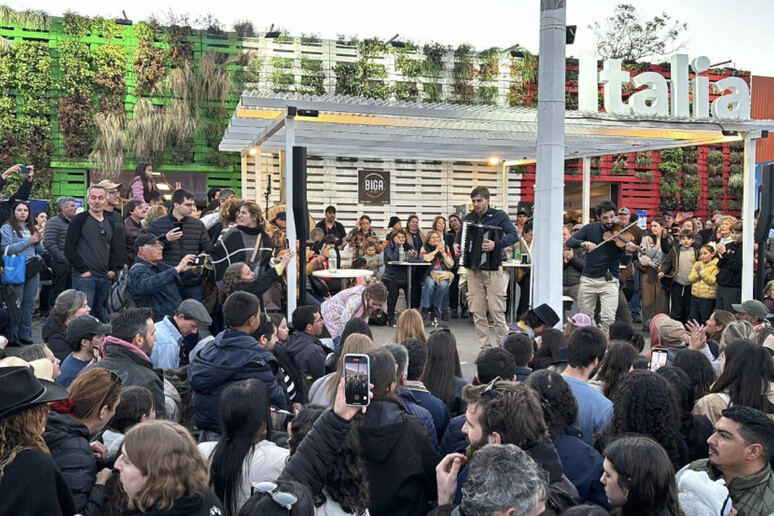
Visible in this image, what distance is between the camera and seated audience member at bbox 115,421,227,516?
2379mm

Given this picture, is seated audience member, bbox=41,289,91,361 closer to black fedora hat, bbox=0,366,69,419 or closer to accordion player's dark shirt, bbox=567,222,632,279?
black fedora hat, bbox=0,366,69,419

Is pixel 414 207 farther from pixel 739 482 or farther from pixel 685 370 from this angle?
pixel 739 482

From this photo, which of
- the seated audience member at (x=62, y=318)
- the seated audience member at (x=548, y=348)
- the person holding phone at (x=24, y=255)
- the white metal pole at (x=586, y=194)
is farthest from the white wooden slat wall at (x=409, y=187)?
the seated audience member at (x=548, y=348)

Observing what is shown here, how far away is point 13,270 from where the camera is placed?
8469 mm

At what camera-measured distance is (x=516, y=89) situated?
17344 millimetres

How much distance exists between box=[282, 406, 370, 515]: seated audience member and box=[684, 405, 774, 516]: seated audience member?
56.1 inches

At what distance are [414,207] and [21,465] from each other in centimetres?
1402

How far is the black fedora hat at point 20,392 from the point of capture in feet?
8.50

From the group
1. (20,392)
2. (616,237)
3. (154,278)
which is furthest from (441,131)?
(20,392)

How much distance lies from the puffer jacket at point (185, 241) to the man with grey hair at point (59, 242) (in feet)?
6.87

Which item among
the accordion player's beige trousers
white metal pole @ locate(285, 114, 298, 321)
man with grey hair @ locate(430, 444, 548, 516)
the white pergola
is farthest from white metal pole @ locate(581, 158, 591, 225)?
man with grey hair @ locate(430, 444, 548, 516)

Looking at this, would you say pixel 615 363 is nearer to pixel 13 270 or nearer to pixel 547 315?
pixel 547 315

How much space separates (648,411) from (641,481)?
0.79 meters

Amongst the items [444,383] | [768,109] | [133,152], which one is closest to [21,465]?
[444,383]
